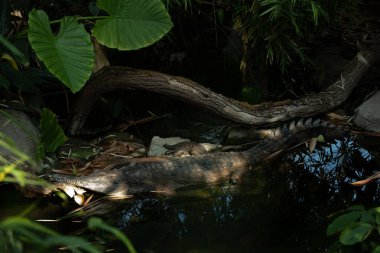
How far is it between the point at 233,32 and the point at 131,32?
2.32m

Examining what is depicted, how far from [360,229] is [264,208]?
1.45 m

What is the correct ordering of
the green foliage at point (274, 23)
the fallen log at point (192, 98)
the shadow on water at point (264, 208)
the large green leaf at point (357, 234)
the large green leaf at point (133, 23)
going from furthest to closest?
the fallen log at point (192, 98), the green foliage at point (274, 23), the large green leaf at point (133, 23), the shadow on water at point (264, 208), the large green leaf at point (357, 234)

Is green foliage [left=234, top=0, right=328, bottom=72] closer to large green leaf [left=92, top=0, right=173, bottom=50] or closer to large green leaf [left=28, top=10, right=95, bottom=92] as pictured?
large green leaf [left=92, top=0, right=173, bottom=50]

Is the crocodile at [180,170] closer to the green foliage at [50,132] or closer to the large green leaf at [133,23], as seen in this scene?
the green foliage at [50,132]

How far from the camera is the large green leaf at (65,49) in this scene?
2.89 meters

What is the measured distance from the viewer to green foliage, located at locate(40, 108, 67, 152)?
3.27 metres

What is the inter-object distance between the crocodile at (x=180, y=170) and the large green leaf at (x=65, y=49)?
69 centimetres

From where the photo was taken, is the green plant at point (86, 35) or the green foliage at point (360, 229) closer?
the green foliage at point (360, 229)

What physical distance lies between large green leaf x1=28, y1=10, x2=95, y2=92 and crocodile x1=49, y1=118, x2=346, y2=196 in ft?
2.26

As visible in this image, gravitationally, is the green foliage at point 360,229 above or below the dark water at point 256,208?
above

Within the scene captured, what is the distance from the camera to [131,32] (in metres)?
3.21

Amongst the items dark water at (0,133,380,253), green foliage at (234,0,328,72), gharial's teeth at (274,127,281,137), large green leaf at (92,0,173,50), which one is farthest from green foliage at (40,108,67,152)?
green foliage at (234,0,328,72)

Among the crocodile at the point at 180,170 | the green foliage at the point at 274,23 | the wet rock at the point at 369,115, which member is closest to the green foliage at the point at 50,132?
the crocodile at the point at 180,170

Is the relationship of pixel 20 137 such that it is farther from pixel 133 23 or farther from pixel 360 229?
pixel 360 229
